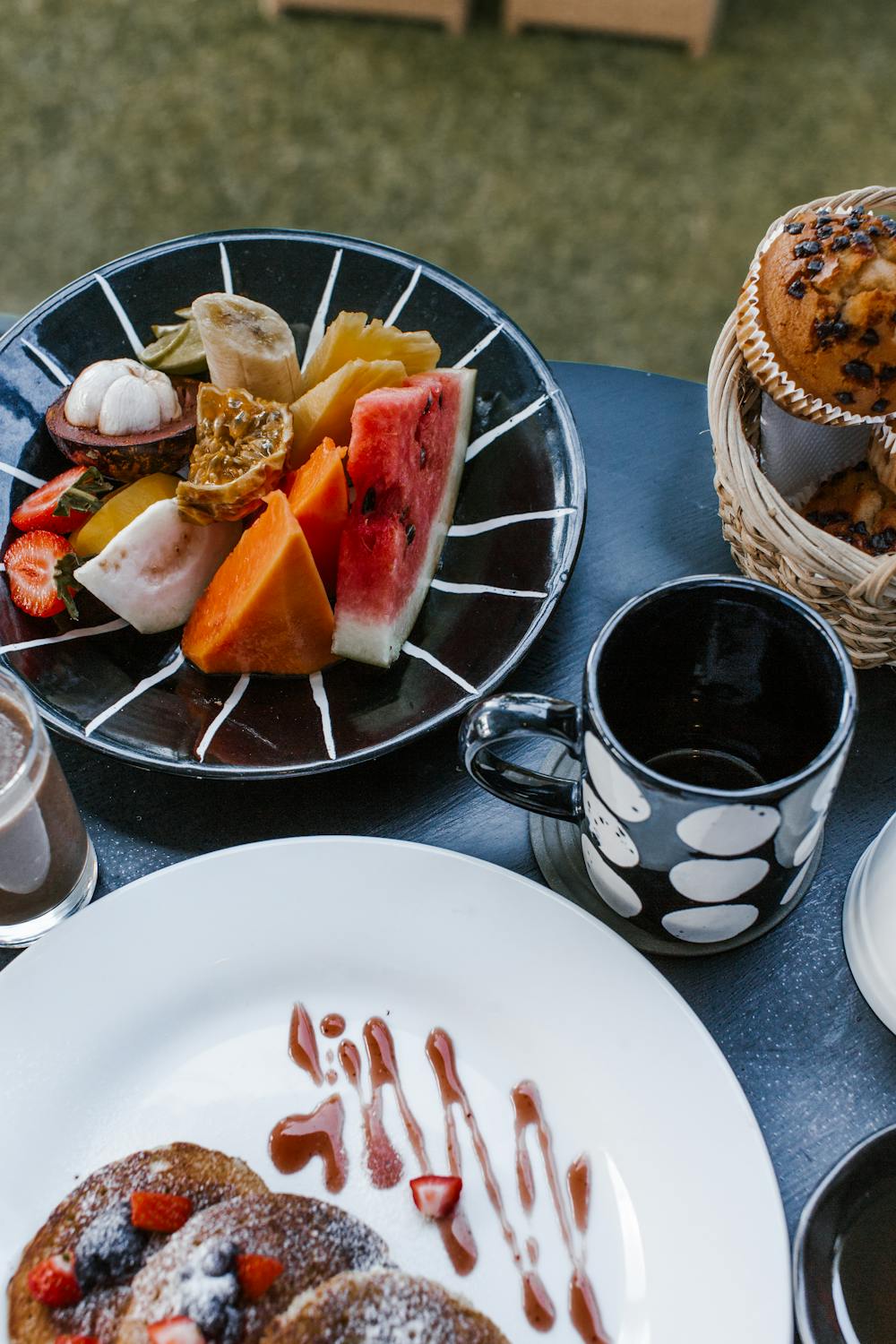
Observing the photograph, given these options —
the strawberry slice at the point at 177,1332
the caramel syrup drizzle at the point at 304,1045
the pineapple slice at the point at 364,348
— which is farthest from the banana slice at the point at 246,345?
the strawberry slice at the point at 177,1332

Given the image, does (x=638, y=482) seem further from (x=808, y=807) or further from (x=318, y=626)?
(x=808, y=807)

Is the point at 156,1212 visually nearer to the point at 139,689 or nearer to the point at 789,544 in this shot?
the point at 139,689

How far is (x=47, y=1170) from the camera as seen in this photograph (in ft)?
2.89

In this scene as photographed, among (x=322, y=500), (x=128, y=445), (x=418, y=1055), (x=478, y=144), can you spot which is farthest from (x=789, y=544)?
(x=478, y=144)

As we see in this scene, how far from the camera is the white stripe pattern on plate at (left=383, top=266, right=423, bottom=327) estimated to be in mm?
1382

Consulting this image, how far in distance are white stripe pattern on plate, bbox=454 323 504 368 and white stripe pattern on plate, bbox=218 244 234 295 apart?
29 cm

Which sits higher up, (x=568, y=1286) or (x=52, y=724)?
(x=52, y=724)

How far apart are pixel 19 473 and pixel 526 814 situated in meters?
0.65

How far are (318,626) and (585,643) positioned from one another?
273mm

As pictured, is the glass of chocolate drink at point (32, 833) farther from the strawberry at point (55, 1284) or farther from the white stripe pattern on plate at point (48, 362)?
the white stripe pattern on plate at point (48, 362)

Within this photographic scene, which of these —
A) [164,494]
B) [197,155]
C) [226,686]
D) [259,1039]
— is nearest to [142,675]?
[226,686]

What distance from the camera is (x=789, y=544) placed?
107cm

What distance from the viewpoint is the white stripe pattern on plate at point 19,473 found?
4.16 ft

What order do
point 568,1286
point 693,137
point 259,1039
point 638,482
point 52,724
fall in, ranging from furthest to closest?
point 693,137
point 638,482
point 52,724
point 259,1039
point 568,1286
